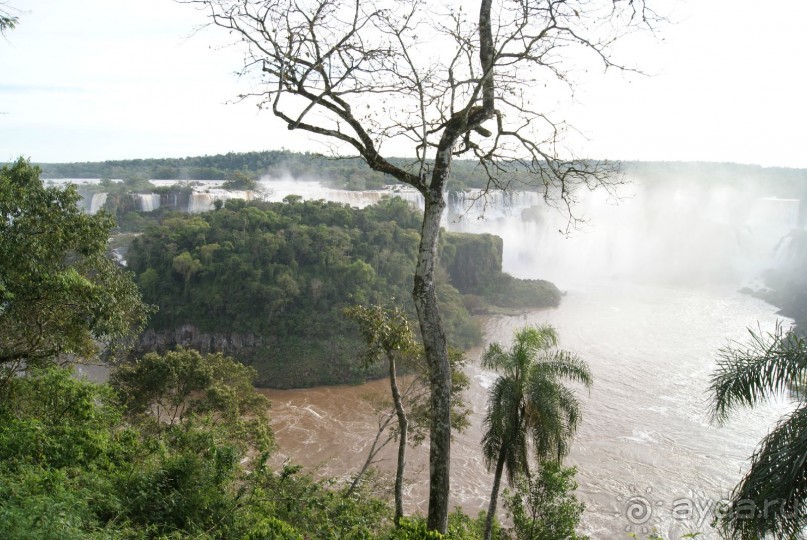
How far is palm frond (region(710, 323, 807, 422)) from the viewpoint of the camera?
162 inches

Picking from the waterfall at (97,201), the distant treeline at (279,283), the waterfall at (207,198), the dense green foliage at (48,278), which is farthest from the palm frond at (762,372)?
the waterfall at (97,201)

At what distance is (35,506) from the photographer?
344 cm

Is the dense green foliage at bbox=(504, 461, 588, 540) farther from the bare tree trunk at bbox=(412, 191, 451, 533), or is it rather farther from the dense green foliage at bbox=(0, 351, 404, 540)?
the bare tree trunk at bbox=(412, 191, 451, 533)

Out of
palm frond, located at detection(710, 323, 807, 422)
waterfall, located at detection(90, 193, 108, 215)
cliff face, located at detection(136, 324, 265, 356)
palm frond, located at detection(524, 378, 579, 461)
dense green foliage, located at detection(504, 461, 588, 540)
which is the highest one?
waterfall, located at detection(90, 193, 108, 215)

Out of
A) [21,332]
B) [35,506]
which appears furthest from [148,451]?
[35,506]

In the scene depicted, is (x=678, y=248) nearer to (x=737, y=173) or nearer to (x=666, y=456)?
(x=737, y=173)

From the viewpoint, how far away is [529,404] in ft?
25.2

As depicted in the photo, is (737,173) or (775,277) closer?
(775,277)

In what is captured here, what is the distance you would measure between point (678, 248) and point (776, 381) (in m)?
48.2

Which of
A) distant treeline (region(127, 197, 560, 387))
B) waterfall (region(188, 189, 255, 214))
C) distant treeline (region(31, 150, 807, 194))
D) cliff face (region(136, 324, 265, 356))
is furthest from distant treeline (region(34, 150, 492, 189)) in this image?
cliff face (region(136, 324, 265, 356))

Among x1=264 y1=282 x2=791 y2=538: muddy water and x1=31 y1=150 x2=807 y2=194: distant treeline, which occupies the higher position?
x1=31 y1=150 x2=807 y2=194: distant treeline

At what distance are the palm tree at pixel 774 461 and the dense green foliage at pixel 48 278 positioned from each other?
657 cm

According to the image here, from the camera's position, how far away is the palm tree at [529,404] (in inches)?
298

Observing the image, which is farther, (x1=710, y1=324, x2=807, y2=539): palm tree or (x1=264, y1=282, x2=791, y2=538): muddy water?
(x1=264, y1=282, x2=791, y2=538): muddy water
